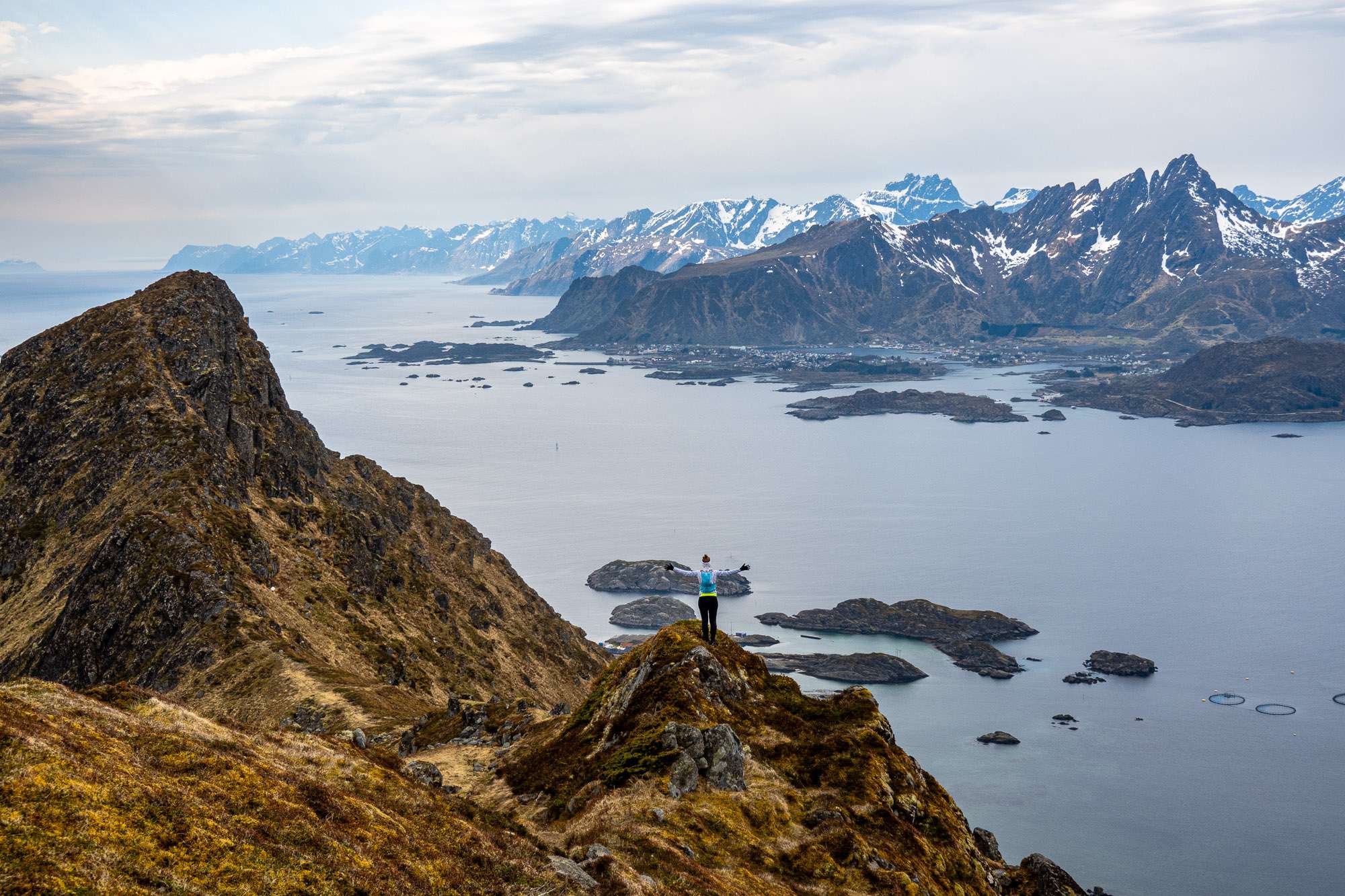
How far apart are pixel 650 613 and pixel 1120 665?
2876 inches

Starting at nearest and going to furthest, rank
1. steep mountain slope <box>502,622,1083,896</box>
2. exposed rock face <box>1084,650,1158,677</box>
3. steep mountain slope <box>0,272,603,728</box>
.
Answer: steep mountain slope <box>502,622,1083,896</box> < steep mountain slope <box>0,272,603,728</box> < exposed rock face <box>1084,650,1158,677</box>

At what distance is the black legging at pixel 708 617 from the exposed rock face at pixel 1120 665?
131439mm

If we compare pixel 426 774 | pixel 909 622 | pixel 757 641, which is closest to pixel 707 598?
pixel 426 774

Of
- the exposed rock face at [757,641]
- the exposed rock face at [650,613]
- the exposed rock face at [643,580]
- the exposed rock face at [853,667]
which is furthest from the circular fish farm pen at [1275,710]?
the exposed rock face at [643,580]

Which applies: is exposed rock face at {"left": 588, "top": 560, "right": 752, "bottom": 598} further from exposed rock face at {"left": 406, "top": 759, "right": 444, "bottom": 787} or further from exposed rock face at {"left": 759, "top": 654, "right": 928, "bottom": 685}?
exposed rock face at {"left": 406, "top": 759, "right": 444, "bottom": 787}

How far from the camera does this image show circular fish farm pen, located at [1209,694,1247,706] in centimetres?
14588

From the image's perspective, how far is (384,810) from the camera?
28.0 meters

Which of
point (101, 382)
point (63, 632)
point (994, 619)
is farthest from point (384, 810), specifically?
point (994, 619)

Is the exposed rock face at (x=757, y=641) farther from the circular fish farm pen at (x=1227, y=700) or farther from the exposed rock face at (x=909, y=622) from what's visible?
the circular fish farm pen at (x=1227, y=700)

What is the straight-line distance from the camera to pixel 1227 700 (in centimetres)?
14725

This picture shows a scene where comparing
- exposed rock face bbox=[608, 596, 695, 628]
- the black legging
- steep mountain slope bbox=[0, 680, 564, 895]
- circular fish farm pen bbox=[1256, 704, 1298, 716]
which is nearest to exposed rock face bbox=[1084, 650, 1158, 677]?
circular fish farm pen bbox=[1256, 704, 1298, 716]

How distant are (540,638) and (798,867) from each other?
243 feet

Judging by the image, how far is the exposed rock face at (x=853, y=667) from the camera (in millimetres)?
157000

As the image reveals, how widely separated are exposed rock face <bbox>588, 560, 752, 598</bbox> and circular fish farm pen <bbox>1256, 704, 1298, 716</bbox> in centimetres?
8436
